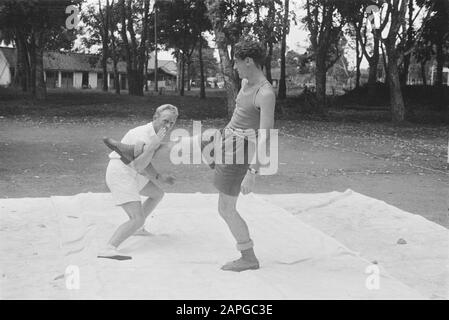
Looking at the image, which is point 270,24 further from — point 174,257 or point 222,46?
point 174,257

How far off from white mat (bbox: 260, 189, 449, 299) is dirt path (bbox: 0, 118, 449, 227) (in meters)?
0.74

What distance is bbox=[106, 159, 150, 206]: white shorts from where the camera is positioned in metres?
5.29

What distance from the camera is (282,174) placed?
11.1m

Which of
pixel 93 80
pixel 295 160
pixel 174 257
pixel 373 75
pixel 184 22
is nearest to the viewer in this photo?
pixel 174 257

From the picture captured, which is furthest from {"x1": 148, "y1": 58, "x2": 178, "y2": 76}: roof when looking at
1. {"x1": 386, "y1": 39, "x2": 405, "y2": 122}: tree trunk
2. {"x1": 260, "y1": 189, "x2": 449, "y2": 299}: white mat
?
{"x1": 260, "y1": 189, "x2": 449, "y2": 299}: white mat

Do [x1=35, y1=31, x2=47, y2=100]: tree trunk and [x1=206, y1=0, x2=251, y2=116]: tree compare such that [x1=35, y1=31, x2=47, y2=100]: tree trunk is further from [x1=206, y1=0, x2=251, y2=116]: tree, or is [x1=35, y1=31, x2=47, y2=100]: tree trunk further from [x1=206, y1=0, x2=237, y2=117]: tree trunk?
[x1=206, y1=0, x2=237, y2=117]: tree trunk

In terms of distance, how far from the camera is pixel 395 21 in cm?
2381

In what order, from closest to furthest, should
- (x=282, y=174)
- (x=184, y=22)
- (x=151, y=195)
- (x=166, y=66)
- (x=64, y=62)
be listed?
Answer: (x=151, y=195)
(x=282, y=174)
(x=184, y=22)
(x=64, y=62)
(x=166, y=66)

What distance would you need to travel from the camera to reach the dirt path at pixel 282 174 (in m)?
8.88

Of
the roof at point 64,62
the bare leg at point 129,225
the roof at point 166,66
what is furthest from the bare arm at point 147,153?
the roof at point 166,66

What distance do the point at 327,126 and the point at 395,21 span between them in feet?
17.0

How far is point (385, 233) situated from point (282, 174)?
4775 millimetres

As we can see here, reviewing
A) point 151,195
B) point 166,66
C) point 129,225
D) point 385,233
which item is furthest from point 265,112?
point 166,66
